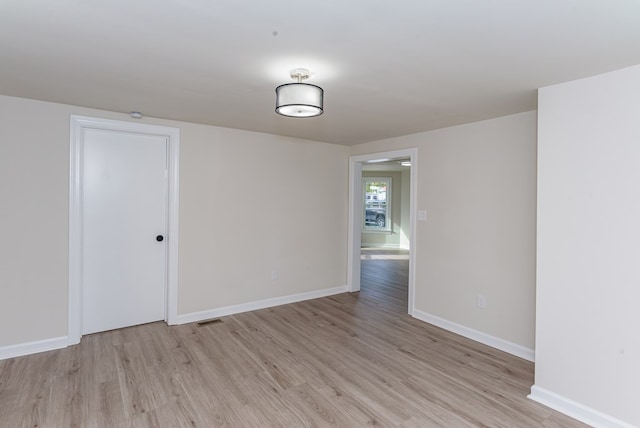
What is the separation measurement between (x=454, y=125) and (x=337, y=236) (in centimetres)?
231

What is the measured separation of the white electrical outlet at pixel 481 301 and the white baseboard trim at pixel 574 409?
1021mm

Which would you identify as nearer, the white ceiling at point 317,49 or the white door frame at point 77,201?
the white ceiling at point 317,49

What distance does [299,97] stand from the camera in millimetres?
2092

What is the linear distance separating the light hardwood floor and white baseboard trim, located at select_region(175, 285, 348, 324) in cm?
16

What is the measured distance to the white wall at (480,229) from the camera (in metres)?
3.08

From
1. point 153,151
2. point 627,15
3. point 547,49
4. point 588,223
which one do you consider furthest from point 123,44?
point 588,223

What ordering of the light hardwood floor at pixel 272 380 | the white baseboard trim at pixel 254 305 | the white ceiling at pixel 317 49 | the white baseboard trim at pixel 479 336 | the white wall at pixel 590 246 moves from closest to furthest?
the white ceiling at pixel 317 49
the white wall at pixel 590 246
the light hardwood floor at pixel 272 380
the white baseboard trim at pixel 479 336
the white baseboard trim at pixel 254 305

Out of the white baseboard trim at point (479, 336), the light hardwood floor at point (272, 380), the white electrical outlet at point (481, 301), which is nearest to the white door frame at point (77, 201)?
the light hardwood floor at point (272, 380)

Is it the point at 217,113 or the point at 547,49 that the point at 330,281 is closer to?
the point at 217,113

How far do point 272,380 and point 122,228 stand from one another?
226cm

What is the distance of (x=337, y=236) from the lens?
5109 millimetres

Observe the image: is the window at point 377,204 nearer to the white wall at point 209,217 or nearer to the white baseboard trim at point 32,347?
the white wall at point 209,217

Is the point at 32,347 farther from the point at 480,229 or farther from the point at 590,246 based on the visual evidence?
the point at 590,246

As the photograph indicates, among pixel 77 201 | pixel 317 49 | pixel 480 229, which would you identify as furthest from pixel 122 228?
pixel 480 229
